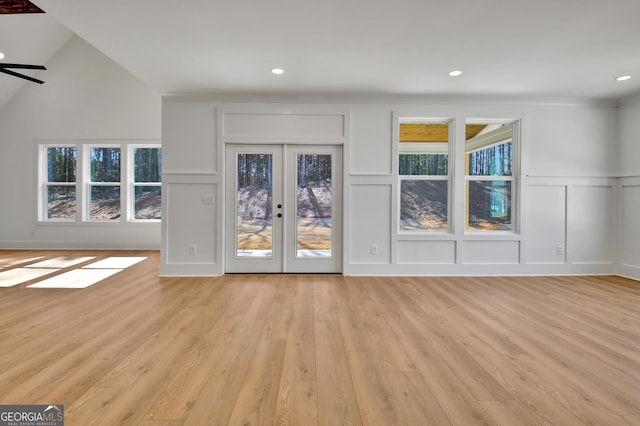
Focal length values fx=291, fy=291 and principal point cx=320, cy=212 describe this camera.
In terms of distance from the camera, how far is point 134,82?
21.1ft

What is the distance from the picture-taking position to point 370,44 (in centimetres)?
291

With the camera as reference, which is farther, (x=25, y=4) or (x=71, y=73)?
(x=71, y=73)

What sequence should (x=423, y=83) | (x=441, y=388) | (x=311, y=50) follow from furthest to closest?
1. (x=423, y=83)
2. (x=311, y=50)
3. (x=441, y=388)

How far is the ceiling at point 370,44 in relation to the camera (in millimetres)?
Answer: 2377

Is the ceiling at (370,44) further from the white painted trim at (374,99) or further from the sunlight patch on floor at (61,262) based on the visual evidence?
the sunlight patch on floor at (61,262)

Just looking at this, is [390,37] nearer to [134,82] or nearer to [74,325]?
[74,325]

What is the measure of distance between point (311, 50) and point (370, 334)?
281 cm

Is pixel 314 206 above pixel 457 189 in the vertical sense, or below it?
below

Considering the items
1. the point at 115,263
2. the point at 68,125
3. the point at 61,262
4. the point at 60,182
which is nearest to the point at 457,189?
the point at 115,263

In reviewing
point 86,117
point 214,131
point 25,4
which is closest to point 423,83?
point 214,131

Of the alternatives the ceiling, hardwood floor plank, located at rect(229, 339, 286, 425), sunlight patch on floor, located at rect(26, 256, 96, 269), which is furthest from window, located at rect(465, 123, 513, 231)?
sunlight patch on floor, located at rect(26, 256, 96, 269)

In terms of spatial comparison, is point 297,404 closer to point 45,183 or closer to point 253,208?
point 253,208

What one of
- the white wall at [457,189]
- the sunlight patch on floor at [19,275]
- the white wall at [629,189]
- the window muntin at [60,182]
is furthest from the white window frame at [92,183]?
the white wall at [629,189]

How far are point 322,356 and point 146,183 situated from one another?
639 cm
